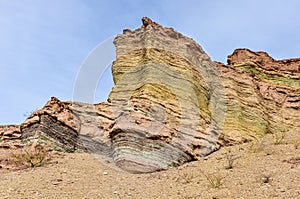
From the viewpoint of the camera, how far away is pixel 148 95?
1602 centimetres

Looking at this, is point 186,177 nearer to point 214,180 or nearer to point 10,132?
point 214,180

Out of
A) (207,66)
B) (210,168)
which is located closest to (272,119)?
(207,66)

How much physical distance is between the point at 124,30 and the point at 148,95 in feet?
17.5

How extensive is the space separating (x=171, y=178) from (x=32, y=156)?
186 inches

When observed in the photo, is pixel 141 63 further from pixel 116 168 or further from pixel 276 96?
pixel 276 96

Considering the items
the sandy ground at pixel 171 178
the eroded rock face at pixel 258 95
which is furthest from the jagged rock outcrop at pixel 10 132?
the eroded rock face at pixel 258 95

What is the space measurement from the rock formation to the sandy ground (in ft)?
2.85

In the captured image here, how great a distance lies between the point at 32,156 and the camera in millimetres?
13445

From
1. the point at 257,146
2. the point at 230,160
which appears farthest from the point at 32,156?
the point at 257,146

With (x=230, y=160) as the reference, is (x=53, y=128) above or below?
above

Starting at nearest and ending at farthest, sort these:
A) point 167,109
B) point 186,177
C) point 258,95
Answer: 1. point 186,177
2. point 167,109
3. point 258,95

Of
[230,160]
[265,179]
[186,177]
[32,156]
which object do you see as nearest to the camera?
[265,179]

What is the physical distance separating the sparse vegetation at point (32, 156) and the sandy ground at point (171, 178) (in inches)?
12.4

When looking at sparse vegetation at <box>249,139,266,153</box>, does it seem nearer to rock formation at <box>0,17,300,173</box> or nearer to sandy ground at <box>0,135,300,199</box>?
sandy ground at <box>0,135,300,199</box>
